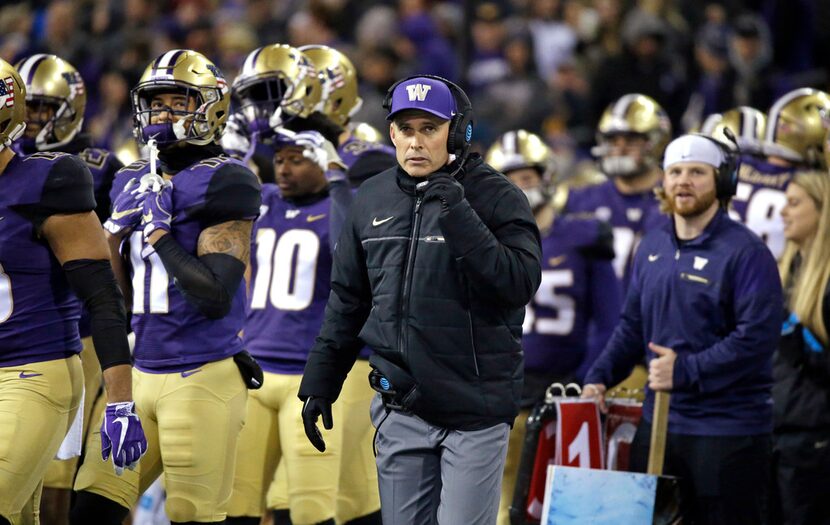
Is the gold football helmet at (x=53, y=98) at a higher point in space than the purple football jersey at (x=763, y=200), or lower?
higher

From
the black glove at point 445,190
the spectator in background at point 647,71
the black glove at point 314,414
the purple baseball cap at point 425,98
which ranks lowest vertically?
the black glove at point 314,414

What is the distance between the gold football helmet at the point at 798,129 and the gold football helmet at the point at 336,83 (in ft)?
7.48

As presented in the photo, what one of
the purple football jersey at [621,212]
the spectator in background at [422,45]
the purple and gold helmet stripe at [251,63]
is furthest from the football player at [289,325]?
the spectator in background at [422,45]

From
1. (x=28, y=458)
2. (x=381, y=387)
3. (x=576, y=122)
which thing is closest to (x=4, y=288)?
(x=28, y=458)

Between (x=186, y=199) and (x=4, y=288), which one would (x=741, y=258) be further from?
(x=4, y=288)

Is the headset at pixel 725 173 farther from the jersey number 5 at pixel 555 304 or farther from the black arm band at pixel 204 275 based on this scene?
the black arm band at pixel 204 275

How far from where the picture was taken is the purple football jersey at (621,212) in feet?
25.2

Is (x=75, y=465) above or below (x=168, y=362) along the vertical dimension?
below

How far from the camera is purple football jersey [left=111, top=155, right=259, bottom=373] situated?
4664 millimetres

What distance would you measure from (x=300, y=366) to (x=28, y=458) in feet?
5.23

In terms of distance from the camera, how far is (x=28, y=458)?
4176mm

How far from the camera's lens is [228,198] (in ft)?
15.3

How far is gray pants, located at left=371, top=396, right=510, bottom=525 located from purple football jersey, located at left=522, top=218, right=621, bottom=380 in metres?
2.57

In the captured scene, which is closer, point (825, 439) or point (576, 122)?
point (825, 439)
